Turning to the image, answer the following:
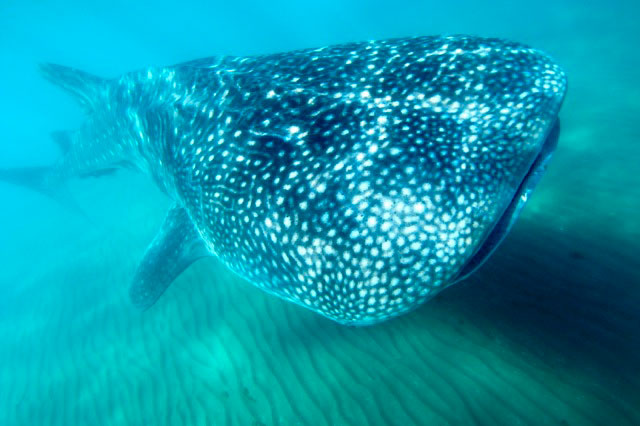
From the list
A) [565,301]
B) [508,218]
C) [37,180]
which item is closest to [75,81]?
[37,180]

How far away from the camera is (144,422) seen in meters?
5.09

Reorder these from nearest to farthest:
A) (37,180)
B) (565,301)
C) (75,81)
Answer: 1. (565,301)
2. (75,81)
3. (37,180)

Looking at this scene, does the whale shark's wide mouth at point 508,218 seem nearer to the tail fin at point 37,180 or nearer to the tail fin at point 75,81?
the tail fin at point 75,81

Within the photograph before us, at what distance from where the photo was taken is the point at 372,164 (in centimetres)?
233

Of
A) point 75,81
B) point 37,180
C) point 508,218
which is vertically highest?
point 75,81

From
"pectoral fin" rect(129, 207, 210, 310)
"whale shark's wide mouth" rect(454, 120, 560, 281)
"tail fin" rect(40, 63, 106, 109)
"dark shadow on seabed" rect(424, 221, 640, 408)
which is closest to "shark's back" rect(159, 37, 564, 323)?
"whale shark's wide mouth" rect(454, 120, 560, 281)

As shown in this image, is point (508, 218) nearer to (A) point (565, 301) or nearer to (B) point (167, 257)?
(A) point (565, 301)

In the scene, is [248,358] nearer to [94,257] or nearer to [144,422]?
[144,422]

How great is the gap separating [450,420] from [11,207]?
3729 centimetres

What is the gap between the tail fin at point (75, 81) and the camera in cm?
730

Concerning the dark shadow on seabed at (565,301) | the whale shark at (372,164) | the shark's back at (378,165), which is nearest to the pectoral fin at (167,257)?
the whale shark at (372,164)

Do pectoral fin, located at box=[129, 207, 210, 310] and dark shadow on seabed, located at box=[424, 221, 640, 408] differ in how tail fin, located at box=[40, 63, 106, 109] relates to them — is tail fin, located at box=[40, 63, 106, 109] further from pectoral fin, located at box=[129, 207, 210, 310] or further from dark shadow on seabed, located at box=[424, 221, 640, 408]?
dark shadow on seabed, located at box=[424, 221, 640, 408]

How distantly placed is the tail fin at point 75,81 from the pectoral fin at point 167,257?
14.3 feet

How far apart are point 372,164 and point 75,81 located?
27.4 ft
